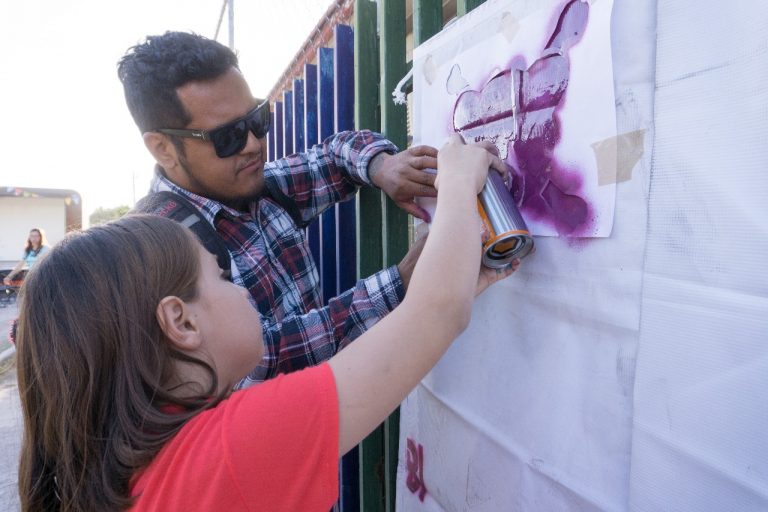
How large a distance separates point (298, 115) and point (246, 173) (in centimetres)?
139

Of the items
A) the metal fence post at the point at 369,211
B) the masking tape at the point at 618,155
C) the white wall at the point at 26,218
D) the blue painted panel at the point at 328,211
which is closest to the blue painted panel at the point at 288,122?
the blue painted panel at the point at 328,211

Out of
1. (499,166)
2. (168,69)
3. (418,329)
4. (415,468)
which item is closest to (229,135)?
(168,69)

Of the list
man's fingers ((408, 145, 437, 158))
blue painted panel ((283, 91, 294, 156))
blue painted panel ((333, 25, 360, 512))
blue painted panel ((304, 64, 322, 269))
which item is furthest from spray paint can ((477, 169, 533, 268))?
blue painted panel ((283, 91, 294, 156))

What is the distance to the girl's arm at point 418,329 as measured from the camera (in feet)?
2.69

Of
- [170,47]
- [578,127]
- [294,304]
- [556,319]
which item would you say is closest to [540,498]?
[556,319]

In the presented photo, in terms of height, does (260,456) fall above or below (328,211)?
below

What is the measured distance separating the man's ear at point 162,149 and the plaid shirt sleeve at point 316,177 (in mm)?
283

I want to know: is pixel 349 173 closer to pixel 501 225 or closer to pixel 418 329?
pixel 501 225

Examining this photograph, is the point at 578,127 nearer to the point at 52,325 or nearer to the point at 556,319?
the point at 556,319

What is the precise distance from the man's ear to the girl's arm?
3.31 feet

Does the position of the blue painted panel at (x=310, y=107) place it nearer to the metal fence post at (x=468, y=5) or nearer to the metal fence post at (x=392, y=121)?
the metal fence post at (x=392, y=121)

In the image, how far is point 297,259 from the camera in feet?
5.29

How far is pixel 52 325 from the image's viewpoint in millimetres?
869

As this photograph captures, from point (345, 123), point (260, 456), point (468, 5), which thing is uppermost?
point (468, 5)
